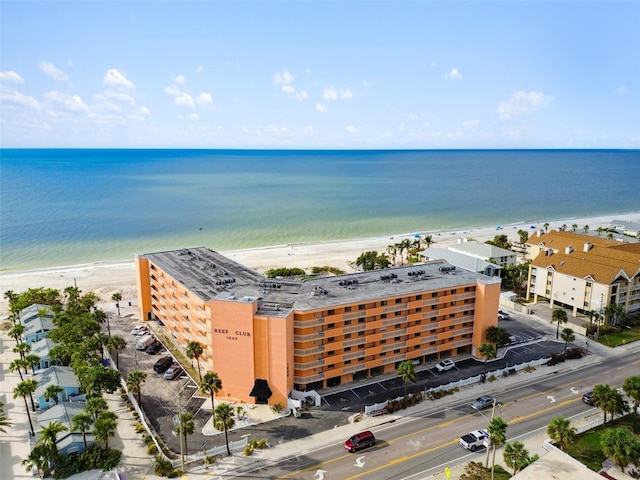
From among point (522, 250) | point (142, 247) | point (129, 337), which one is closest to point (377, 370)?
point (129, 337)

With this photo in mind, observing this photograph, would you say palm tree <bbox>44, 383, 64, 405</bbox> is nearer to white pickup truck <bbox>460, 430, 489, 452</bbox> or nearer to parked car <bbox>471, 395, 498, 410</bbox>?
white pickup truck <bbox>460, 430, 489, 452</bbox>

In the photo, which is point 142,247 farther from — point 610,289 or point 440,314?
point 610,289

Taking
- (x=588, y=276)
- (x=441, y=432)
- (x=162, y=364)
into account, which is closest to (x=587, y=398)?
(x=441, y=432)

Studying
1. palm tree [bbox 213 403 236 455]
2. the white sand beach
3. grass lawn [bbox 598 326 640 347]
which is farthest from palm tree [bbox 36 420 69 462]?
grass lawn [bbox 598 326 640 347]

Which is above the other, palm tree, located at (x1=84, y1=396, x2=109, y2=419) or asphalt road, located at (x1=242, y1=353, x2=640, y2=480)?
palm tree, located at (x1=84, y1=396, x2=109, y2=419)

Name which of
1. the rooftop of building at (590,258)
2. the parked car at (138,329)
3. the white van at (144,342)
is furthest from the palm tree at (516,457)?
the parked car at (138,329)

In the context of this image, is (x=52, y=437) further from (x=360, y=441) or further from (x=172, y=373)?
(x=360, y=441)
